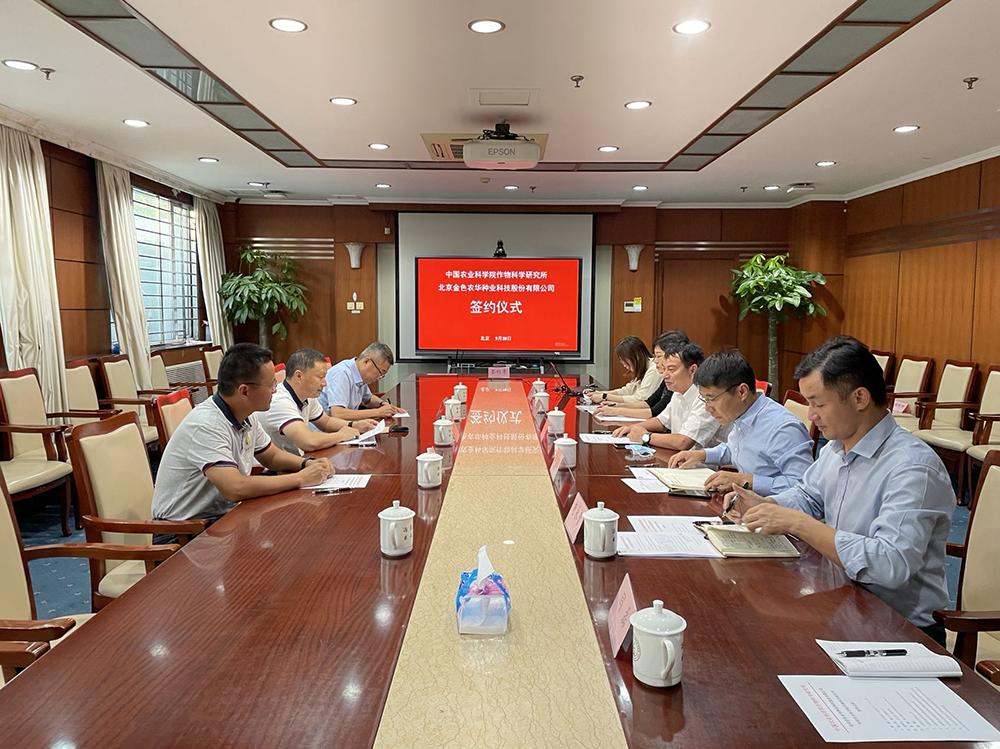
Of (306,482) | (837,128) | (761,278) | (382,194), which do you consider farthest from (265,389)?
(761,278)

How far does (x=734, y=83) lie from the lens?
3930 mm

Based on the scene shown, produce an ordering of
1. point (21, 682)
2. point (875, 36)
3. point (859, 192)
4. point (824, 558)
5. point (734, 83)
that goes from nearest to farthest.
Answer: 1. point (21, 682)
2. point (824, 558)
3. point (875, 36)
4. point (734, 83)
5. point (859, 192)

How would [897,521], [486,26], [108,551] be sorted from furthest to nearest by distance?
[486,26] → [108,551] → [897,521]

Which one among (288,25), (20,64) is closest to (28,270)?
(20,64)

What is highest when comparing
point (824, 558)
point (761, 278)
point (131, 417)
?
point (761, 278)

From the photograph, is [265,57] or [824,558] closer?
[824,558]

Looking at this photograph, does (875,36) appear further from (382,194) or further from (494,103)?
(382,194)

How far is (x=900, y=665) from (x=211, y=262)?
795 centimetres

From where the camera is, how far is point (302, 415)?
3678 millimetres

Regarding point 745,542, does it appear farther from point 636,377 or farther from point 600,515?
point 636,377

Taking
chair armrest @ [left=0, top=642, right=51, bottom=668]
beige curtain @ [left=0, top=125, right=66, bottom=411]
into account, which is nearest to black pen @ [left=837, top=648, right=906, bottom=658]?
chair armrest @ [left=0, top=642, right=51, bottom=668]

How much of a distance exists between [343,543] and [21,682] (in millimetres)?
Answer: 806

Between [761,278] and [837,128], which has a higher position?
[837,128]

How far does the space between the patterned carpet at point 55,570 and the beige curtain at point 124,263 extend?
167 centimetres
